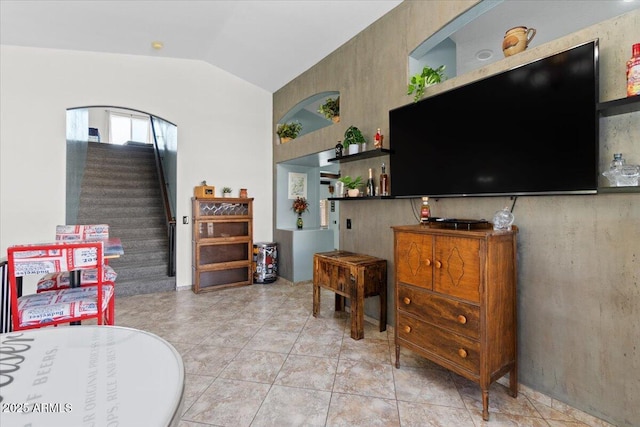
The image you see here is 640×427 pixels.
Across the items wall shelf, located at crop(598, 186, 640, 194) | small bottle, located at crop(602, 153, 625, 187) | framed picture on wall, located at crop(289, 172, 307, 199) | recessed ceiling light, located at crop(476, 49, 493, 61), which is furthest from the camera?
framed picture on wall, located at crop(289, 172, 307, 199)

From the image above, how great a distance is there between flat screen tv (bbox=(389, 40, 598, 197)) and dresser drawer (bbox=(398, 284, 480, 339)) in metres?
0.85

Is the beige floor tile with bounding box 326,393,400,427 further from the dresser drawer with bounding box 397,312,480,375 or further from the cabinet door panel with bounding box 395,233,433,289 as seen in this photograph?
the cabinet door panel with bounding box 395,233,433,289

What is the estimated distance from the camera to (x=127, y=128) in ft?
31.0

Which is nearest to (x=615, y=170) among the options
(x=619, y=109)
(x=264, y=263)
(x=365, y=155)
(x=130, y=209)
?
(x=619, y=109)

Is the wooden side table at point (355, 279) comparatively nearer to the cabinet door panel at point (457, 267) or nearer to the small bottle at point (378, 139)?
the cabinet door panel at point (457, 267)

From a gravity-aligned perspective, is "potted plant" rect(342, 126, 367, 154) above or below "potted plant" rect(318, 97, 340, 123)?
below

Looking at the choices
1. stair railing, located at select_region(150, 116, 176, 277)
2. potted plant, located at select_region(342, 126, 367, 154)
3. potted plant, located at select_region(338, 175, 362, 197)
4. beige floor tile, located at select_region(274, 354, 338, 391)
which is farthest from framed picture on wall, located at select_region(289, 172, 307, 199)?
beige floor tile, located at select_region(274, 354, 338, 391)

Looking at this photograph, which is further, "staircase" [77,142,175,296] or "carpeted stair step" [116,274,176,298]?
"staircase" [77,142,175,296]

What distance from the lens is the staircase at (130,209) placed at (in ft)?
15.4

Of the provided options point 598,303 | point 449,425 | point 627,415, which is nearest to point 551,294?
point 598,303

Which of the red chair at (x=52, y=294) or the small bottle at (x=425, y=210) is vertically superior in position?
the small bottle at (x=425, y=210)

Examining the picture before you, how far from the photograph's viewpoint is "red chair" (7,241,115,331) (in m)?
2.00

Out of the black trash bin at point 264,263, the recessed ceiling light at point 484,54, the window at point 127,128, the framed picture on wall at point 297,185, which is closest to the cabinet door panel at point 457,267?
the recessed ceiling light at point 484,54

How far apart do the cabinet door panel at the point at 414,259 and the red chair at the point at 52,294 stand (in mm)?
2289
